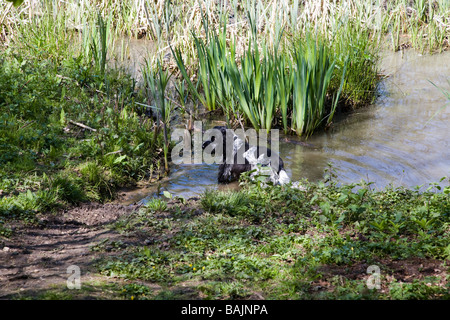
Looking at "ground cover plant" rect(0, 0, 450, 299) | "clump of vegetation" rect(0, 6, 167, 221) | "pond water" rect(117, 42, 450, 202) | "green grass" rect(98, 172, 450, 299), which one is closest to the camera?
"green grass" rect(98, 172, 450, 299)

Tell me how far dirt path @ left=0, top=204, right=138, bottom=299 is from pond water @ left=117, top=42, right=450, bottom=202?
920 millimetres

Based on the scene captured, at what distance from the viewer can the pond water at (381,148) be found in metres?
5.76

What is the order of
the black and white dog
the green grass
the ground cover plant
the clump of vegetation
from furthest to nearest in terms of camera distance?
the black and white dog, the clump of vegetation, the ground cover plant, the green grass

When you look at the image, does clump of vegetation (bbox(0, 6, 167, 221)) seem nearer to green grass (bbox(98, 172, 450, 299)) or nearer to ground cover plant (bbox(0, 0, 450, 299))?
ground cover plant (bbox(0, 0, 450, 299))

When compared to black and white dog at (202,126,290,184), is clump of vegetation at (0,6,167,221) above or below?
above

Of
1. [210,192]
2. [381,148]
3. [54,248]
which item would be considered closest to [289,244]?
[210,192]

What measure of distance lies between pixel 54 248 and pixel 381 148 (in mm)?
4878

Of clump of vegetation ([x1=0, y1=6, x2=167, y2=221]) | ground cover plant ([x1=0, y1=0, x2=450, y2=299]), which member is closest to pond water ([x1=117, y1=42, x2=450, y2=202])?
ground cover plant ([x1=0, y1=0, x2=450, y2=299])

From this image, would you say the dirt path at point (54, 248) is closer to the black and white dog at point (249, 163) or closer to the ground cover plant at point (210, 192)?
the ground cover plant at point (210, 192)

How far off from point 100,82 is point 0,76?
1.48 meters

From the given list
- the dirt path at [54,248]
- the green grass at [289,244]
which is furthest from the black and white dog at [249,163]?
the dirt path at [54,248]

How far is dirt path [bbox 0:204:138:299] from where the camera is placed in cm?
302

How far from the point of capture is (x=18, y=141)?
558 centimetres

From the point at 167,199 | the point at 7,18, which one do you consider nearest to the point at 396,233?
the point at 167,199
